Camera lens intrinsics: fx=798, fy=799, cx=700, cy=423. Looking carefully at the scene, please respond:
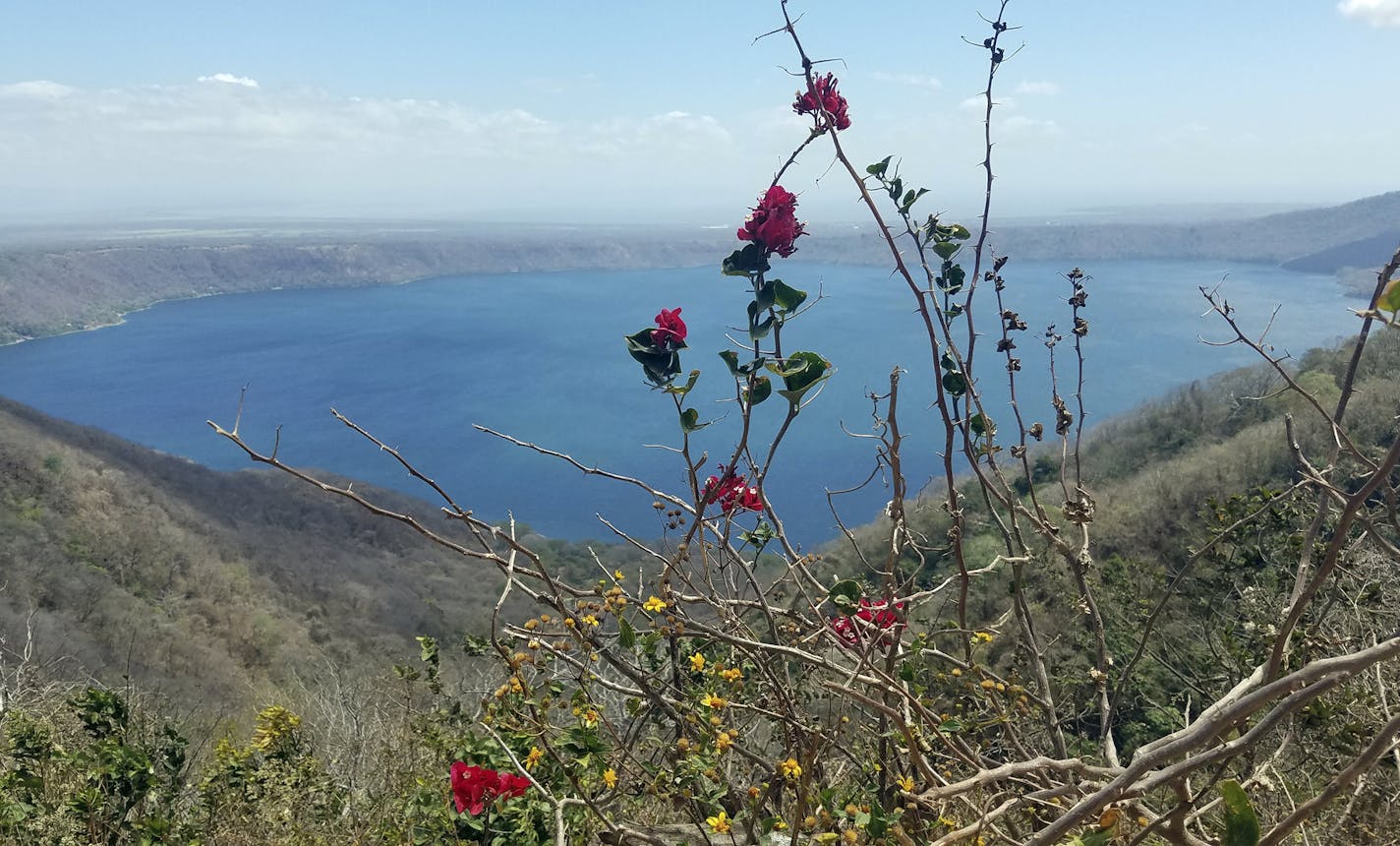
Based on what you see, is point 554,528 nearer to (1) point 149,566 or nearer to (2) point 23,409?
(1) point 149,566

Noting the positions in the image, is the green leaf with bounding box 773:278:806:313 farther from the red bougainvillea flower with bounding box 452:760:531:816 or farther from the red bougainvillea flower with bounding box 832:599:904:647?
the red bougainvillea flower with bounding box 452:760:531:816

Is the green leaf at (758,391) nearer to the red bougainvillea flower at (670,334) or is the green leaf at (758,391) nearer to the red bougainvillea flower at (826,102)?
the red bougainvillea flower at (670,334)

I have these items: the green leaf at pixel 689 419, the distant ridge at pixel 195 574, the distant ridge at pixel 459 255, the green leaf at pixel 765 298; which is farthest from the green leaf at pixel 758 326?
the distant ridge at pixel 459 255

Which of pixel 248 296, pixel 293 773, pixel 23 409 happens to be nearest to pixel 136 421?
pixel 23 409

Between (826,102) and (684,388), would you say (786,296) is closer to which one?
(684,388)

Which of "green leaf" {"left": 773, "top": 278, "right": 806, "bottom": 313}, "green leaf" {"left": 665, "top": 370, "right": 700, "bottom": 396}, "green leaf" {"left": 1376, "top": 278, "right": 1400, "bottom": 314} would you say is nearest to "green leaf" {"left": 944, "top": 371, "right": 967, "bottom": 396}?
"green leaf" {"left": 773, "top": 278, "right": 806, "bottom": 313}

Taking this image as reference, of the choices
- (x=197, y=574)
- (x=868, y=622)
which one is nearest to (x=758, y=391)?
(x=868, y=622)
